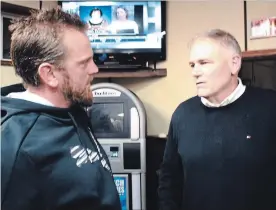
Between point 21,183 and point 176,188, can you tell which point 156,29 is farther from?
point 21,183

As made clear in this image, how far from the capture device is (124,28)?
349 centimetres

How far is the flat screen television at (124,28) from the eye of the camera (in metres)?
3.48

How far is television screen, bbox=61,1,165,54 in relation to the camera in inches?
137

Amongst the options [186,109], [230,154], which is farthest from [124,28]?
[230,154]

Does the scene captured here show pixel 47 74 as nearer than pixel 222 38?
Yes

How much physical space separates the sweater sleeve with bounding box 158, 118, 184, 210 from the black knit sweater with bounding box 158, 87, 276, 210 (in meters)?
0.01

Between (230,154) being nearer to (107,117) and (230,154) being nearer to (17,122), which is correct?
(17,122)

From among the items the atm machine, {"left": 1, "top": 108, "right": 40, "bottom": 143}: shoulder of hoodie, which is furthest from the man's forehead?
the atm machine

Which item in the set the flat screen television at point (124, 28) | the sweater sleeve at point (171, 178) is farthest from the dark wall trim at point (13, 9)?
the sweater sleeve at point (171, 178)

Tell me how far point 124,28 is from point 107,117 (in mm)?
792

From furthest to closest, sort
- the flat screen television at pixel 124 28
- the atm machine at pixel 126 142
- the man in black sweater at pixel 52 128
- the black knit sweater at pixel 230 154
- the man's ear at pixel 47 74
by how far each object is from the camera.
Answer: the flat screen television at pixel 124 28 → the atm machine at pixel 126 142 → the black knit sweater at pixel 230 154 → the man's ear at pixel 47 74 → the man in black sweater at pixel 52 128

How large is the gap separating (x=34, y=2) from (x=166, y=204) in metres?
2.27

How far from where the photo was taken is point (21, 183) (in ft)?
4.02

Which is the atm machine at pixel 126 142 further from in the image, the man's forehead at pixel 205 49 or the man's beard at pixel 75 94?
the man's beard at pixel 75 94
